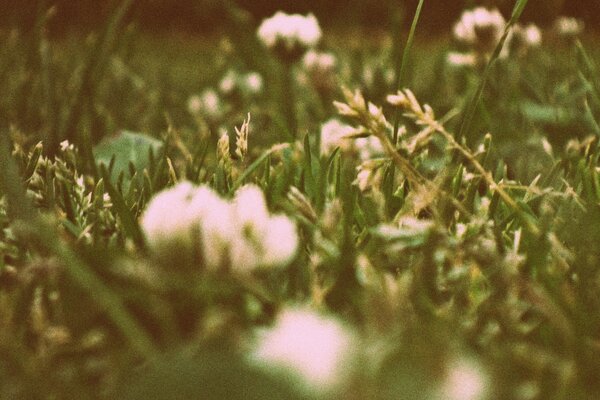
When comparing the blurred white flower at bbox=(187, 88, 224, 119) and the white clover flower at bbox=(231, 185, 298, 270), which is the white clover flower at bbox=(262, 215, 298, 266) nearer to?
the white clover flower at bbox=(231, 185, 298, 270)

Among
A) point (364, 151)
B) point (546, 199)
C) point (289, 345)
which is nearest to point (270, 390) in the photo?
point (289, 345)

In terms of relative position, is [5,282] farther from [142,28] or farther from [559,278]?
[142,28]

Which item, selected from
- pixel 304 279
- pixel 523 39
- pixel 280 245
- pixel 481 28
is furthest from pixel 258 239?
pixel 523 39

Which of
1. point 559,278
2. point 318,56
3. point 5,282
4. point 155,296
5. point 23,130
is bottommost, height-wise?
point 559,278

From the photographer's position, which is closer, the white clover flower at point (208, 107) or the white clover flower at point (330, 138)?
the white clover flower at point (330, 138)

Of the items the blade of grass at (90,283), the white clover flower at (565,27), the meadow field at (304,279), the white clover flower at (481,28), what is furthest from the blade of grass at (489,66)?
the white clover flower at (565,27)

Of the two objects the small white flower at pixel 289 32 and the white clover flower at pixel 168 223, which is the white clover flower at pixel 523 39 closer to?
the small white flower at pixel 289 32

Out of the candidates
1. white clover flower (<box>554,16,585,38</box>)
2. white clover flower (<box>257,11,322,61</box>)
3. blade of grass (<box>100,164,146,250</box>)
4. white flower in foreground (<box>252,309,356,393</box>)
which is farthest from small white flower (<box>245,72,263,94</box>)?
white flower in foreground (<box>252,309,356,393</box>)

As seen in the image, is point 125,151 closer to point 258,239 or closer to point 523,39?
point 258,239
